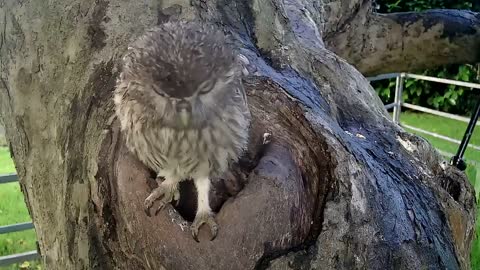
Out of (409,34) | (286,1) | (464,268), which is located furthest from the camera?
(409,34)

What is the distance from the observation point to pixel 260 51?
1.34 meters

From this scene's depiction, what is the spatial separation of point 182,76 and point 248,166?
29cm

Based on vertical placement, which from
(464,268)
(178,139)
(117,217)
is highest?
(178,139)

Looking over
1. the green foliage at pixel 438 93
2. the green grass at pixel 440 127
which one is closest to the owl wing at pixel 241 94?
the green grass at pixel 440 127

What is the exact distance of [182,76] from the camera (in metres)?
0.90

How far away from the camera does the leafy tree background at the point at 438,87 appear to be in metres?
5.82

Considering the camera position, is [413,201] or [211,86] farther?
[413,201]

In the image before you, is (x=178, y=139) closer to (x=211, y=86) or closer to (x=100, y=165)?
(x=211, y=86)

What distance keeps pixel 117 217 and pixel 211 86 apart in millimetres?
331

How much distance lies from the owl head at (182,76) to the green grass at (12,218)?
9.01 feet

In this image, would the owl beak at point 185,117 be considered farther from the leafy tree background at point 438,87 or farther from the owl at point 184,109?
the leafy tree background at point 438,87

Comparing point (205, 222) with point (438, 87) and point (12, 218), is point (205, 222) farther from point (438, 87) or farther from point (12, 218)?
point (438, 87)

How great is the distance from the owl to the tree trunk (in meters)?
0.04

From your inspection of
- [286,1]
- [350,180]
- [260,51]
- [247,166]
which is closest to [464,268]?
[350,180]
